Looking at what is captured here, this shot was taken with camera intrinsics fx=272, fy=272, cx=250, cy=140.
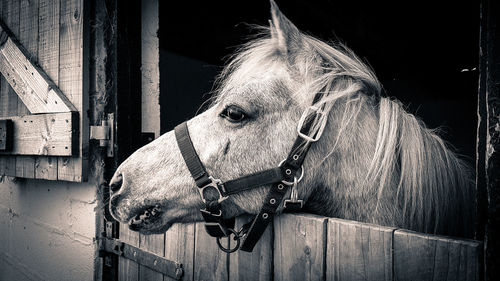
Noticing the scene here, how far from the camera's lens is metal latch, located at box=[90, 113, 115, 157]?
69.8 inches

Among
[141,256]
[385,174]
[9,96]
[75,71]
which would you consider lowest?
[141,256]

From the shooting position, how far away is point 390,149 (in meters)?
1.09

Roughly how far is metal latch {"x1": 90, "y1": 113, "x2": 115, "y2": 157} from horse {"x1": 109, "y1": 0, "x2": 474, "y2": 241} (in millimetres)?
639

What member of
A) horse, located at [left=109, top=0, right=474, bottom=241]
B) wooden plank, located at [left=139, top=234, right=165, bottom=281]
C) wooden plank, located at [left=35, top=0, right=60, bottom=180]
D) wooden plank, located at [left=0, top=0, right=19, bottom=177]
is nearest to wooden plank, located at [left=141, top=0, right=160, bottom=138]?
wooden plank, located at [left=35, top=0, right=60, bottom=180]

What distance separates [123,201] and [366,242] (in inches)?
38.8

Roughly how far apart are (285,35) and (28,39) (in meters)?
2.14

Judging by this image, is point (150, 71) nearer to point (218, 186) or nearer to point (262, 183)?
point (218, 186)

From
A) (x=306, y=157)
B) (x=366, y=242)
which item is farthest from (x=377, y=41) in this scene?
(x=366, y=242)

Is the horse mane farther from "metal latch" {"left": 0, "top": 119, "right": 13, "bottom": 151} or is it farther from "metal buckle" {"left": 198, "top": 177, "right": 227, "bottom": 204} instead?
"metal latch" {"left": 0, "top": 119, "right": 13, "bottom": 151}

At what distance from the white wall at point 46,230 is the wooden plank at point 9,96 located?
0.88 feet

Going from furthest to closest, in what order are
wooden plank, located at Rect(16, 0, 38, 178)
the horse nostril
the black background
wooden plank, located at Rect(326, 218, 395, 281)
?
the black background → wooden plank, located at Rect(16, 0, 38, 178) → the horse nostril → wooden plank, located at Rect(326, 218, 395, 281)

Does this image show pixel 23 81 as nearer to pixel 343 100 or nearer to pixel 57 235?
pixel 57 235

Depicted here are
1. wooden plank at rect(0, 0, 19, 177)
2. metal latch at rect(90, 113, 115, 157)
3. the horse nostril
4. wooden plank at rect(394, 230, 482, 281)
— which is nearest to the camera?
wooden plank at rect(394, 230, 482, 281)

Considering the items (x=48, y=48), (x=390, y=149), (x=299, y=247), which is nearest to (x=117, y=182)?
(x=299, y=247)
